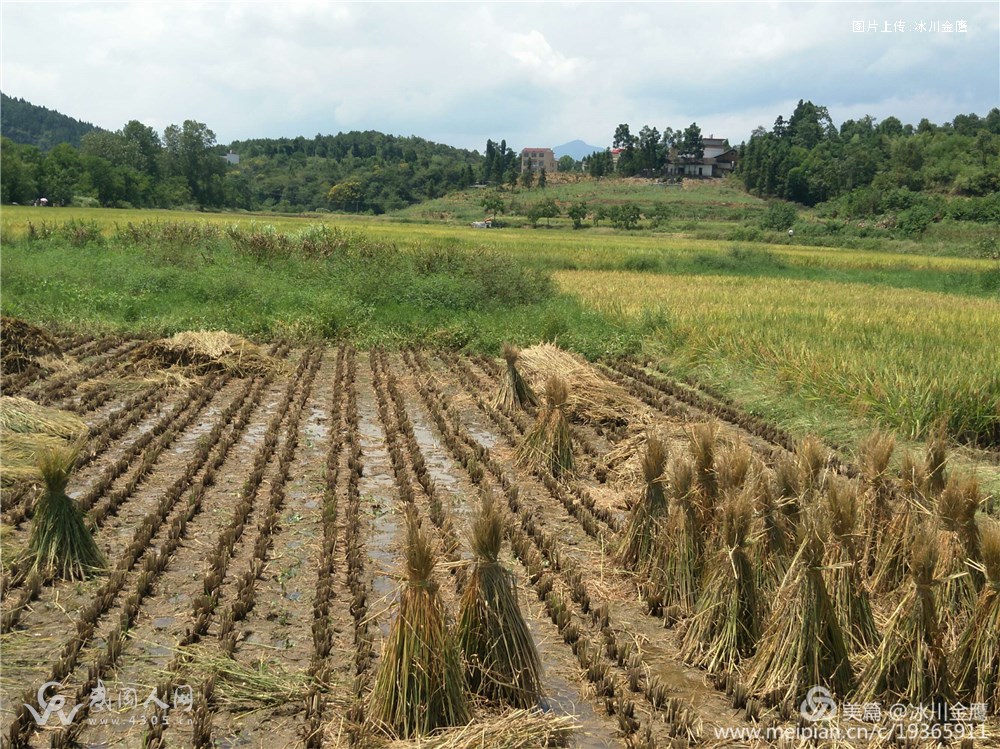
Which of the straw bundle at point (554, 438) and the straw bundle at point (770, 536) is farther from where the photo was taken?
the straw bundle at point (554, 438)

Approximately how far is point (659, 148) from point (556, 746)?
104904mm

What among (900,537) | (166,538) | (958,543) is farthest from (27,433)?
(958,543)

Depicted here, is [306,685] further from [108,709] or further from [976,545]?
[976,545]

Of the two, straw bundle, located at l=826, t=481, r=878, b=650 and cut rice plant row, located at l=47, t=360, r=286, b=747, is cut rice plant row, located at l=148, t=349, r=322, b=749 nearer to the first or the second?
cut rice plant row, located at l=47, t=360, r=286, b=747

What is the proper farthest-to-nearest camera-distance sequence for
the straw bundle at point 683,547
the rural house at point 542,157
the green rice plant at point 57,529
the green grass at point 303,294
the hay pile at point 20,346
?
the rural house at point 542,157 → the green grass at point 303,294 → the hay pile at point 20,346 → the green rice plant at point 57,529 → the straw bundle at point 683,547

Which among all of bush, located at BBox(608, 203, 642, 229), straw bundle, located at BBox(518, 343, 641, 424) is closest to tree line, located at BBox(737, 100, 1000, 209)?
bush, located at BBox(608, 203, 642, 229)

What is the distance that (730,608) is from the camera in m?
4.13

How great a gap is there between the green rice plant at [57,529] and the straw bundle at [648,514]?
138 inches

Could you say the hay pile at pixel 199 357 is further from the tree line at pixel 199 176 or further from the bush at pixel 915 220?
the bush at pixel 915 220

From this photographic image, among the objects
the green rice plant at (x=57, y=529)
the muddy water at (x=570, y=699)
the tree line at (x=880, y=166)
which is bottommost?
the muddy water at (x=570, y=699)

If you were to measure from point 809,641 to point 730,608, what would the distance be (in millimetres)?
491

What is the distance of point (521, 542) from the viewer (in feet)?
18.3

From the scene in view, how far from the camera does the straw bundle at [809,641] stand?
146 inches

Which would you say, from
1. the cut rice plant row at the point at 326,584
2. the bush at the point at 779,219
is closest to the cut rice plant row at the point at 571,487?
the cut rice plant row at the point at 326,584
